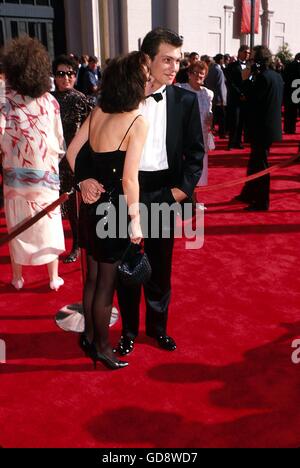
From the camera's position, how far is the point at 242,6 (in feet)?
75.0

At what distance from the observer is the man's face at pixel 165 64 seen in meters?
2.54

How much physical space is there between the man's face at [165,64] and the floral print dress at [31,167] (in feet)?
3.48

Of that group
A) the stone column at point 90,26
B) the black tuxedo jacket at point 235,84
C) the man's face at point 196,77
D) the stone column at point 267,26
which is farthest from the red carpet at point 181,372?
the stone column at point 267,26

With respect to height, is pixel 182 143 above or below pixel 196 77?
below

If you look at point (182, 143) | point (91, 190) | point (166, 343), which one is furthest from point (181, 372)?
point (182, 143)

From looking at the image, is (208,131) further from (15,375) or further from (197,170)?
(15,375)

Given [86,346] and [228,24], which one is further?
[228,24]

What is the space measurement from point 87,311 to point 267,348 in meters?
1.18

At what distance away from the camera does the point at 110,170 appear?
7.92 feet

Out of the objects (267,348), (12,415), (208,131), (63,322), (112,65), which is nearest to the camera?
(112,65)

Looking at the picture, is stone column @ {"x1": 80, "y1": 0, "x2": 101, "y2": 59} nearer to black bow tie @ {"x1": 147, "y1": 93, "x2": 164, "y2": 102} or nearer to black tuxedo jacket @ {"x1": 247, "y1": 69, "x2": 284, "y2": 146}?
black tuxedo jacket @ {"x1": 247, "y1": 69, "x2": 284, "y2": 146}

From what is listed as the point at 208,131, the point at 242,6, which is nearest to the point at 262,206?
the point at 208,131

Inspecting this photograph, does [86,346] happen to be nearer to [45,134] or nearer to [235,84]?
[45,134]

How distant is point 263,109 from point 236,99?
3.66 metres
